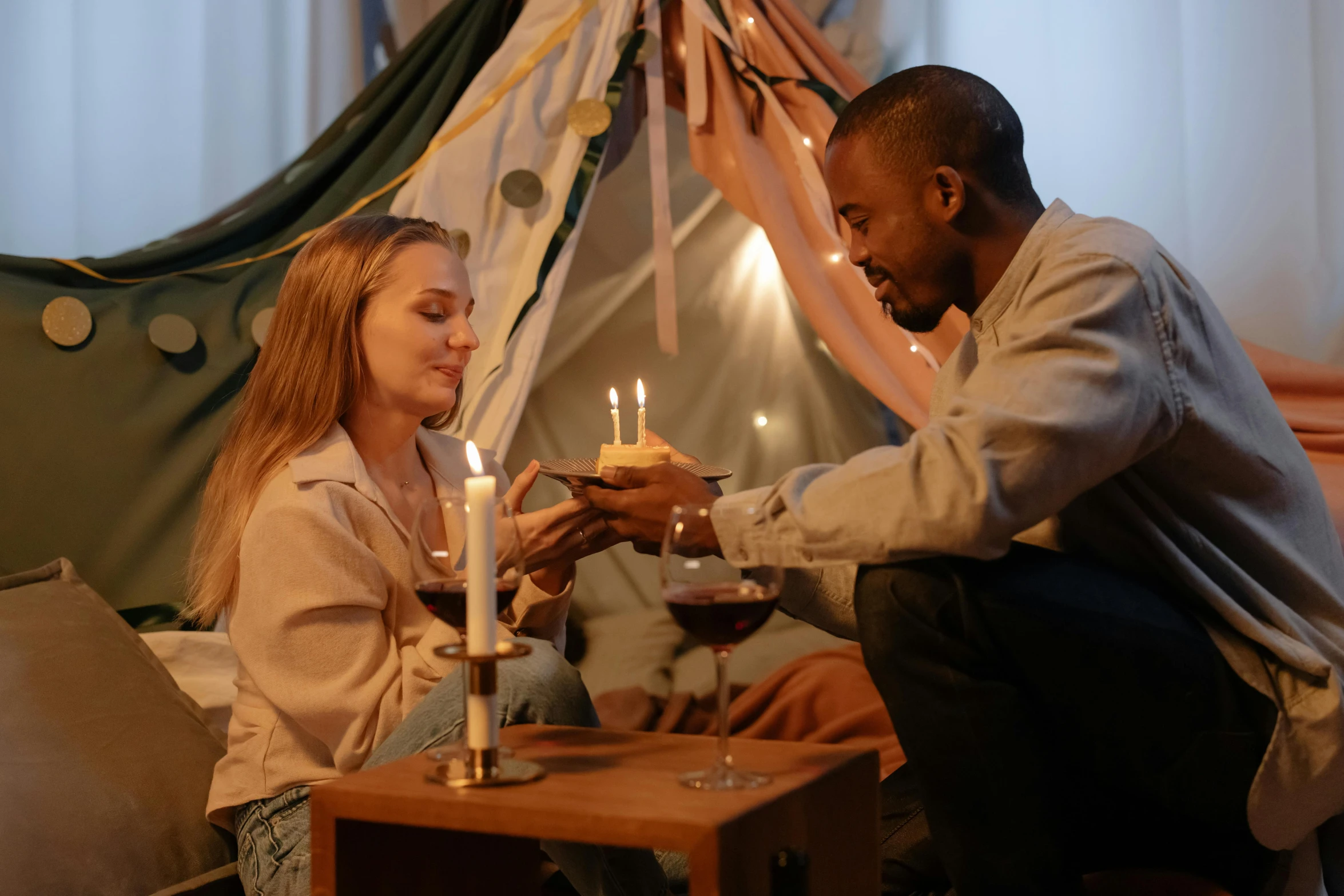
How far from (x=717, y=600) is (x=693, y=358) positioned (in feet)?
4.83

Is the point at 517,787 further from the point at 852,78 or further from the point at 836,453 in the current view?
the point at 852,78

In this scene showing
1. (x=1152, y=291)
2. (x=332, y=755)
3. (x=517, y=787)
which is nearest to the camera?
(x=517, y=787)

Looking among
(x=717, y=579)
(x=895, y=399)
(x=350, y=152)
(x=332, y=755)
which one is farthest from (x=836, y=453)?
(x=717, y=579)

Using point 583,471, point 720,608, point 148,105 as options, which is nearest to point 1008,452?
point 720,608

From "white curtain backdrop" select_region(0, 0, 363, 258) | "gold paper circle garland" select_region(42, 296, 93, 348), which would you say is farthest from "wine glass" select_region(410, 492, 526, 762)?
"white curtain backdrop" select_region(0, 0, 363, 258)

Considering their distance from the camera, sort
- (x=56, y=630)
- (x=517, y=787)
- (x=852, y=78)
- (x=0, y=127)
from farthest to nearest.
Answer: (x=0, y=127) → (x=852, y=78) → (x=56, y=630) → (x=517, y=787)

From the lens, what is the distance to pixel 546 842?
4.15 ft

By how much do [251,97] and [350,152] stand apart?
2.06 feet

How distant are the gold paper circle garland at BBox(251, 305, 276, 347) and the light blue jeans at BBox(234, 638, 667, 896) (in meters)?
0.99

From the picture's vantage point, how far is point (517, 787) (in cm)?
89

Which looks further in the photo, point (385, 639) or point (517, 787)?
point (385, 639)

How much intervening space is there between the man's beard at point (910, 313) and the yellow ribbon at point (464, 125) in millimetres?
1021

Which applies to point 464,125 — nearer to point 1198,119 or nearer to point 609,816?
point 1198,119

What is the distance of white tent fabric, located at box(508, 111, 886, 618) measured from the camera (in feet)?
7.47
